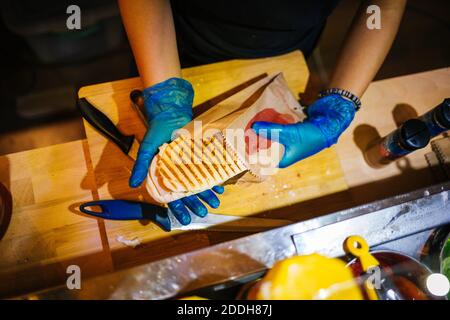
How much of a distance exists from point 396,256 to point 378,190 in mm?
571

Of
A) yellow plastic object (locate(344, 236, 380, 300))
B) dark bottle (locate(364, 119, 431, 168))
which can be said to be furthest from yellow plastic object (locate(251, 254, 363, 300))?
dark bottle (locate(364, 119, 431, 168))

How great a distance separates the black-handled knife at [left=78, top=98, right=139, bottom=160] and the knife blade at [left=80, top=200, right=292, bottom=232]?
0.71 ft

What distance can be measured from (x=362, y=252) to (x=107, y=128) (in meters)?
0.98

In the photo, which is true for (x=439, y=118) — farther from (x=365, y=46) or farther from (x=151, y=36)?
(x=151, y=36)

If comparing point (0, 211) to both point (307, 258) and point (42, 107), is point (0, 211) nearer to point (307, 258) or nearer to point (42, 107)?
point (307, 258)

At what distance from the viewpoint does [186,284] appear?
779 millimetres

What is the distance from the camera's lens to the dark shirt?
1.26 m

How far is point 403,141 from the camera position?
3.80 ft

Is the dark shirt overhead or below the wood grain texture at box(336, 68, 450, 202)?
overhead

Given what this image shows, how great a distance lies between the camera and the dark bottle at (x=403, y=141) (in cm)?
115

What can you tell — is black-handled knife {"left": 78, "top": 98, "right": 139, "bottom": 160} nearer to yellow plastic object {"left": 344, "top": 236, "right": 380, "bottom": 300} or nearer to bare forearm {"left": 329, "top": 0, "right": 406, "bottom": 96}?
yellow plastic object {"left": 344, "top": 236, "right": 380, "bottom": 300}

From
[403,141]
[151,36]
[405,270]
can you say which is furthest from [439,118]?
[151,36]

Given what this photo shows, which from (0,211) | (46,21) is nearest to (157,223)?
(0,211)

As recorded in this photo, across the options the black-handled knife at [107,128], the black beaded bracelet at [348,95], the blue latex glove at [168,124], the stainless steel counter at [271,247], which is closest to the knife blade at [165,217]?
the blue latex glove at [168,124]
